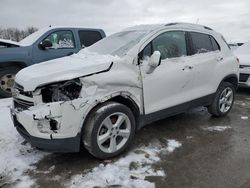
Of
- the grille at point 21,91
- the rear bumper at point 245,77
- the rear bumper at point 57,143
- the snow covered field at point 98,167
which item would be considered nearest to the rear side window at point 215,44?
the snow covered field at point 98,167

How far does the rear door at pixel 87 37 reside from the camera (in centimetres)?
774

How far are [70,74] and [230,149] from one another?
2625mm

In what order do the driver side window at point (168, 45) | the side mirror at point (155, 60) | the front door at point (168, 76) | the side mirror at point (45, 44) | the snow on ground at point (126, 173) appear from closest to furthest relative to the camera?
1. the snow on ground at point (126, 173)
2. the side mirror at point (155, 60)
3. the front door at point (168, 76)
4. the driver side window at point (168, 45)
5. the side mirror at point (45, 44)

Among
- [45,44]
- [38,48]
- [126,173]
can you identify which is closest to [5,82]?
[38,48]

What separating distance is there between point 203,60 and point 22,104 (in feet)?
10.1

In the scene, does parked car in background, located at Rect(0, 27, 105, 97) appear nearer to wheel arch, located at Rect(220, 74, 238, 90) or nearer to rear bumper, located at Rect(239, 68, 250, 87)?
wheel arch, located at Rect(220, 74, 238, 90)

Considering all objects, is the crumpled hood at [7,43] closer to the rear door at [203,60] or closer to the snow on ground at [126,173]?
the rear door at [203,60]

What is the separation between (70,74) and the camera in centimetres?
326

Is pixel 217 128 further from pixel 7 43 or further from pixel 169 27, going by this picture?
pixel 7 43

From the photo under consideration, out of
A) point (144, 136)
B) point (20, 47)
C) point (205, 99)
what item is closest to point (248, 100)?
point (205, 99)

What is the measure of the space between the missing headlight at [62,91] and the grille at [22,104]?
0.69ft

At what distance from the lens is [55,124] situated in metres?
3.19

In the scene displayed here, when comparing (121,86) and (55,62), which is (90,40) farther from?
(121,86)

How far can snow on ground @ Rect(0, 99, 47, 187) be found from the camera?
10.6 ft
